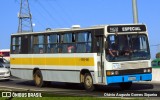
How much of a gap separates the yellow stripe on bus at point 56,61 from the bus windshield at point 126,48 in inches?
→ 45.0

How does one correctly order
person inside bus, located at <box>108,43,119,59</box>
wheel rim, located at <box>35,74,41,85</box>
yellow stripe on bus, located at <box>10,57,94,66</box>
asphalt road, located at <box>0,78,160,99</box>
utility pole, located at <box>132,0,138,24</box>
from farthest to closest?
utility pole, located at <box>132,0,138,24</box>
wheel rim, located at <box>35,74,41,85</box>
yellow stripe on bus, located at <box>10,57,94,66</box>
person inside bus, located at <box>108,43,119,59</box>
asphalt road, located at <box>0,78,160,99</box>

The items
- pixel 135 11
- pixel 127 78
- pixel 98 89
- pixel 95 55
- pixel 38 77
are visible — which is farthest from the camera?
pixel 135 11

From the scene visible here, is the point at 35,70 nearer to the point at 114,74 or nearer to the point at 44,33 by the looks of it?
the point at 44,33

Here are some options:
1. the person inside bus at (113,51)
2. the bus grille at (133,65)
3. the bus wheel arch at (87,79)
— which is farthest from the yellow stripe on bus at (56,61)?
the bus grille at (133,65)

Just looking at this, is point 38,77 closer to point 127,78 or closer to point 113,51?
point 113,51

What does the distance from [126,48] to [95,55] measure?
4.53 ft

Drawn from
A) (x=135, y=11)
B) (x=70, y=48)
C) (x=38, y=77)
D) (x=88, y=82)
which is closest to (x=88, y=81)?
(x=88, y=82)

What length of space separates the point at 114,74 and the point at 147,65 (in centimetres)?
170

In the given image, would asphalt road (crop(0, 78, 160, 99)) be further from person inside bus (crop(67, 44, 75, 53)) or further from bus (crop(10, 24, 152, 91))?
person inside bus (crop(67, 44, 75, 53))

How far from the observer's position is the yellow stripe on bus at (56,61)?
2061cm

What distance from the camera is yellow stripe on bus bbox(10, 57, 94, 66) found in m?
20.6

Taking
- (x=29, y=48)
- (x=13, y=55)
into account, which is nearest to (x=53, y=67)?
(x=29, y=48)

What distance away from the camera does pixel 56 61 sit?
22859 millimetres

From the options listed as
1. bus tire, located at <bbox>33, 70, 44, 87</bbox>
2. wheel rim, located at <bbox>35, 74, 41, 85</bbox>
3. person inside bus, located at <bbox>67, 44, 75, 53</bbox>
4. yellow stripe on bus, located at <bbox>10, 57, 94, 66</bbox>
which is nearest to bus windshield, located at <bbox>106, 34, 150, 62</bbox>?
yellow stripe on bus, located at <bbox>10, 57, 94, 66</bbox>
